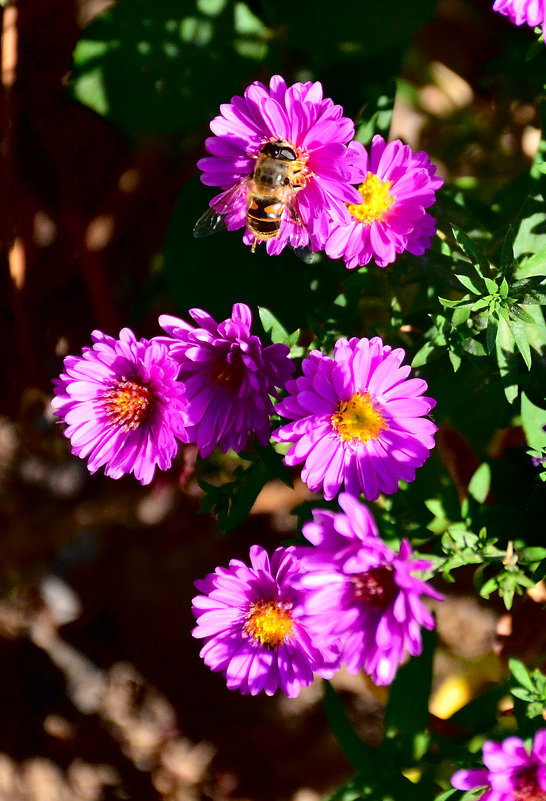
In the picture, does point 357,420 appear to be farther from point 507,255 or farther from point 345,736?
point 345,736

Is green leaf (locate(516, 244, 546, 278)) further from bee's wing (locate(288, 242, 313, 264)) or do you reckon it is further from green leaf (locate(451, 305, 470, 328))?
bee's wing (locate(288, 242, 313, 264))

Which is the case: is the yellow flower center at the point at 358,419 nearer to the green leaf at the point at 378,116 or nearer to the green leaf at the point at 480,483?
the green leaf at the point at 480,483

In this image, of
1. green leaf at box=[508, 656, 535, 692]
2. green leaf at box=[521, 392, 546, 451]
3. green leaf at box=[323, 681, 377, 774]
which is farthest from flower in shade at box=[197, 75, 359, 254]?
green leaf at box=[323, 681, 377, 774]

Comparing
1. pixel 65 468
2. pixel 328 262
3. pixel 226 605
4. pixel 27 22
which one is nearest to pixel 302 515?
pixel 226 605

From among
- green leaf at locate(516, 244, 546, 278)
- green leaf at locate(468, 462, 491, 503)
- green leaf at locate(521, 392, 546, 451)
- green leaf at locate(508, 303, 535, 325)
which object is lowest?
green leaf at locate(468, 462, 491, 503)

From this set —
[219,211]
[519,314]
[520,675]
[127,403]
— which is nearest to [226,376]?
[127,403]

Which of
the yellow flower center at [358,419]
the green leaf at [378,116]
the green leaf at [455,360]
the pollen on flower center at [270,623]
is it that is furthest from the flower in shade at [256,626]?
the green leaf at [378,116]
